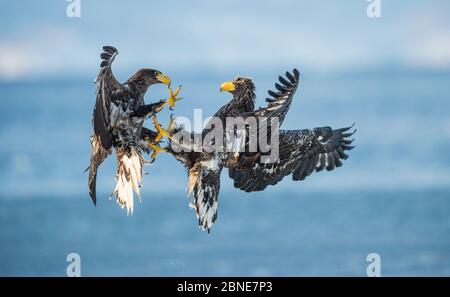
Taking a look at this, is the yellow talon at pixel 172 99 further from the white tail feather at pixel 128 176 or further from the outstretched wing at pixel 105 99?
the white tail feather at pixel 128 176

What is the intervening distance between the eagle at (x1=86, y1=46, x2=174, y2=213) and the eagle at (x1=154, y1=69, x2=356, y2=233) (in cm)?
25

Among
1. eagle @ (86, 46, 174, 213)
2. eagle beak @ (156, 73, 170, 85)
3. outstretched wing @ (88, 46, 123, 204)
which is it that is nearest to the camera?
outstretched wing @ (88, 46, 123, 204)

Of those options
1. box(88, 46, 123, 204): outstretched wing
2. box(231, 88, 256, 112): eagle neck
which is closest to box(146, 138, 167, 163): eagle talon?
box(88, 46, 123, 204): outstretched wing

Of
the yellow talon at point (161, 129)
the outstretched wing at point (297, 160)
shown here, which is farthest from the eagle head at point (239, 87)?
the yellow talon at point (161, 129)

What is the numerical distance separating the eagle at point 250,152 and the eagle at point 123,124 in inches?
10.0

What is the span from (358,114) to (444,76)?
41.6 ft

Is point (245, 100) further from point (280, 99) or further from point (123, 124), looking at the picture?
point (123, 124)

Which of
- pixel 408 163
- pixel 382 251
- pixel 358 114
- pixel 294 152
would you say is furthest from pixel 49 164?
pixel 294 152

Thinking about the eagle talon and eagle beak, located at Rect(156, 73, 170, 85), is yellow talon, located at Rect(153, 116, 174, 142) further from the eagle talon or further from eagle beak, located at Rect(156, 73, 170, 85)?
eagle beak, located at Rect(156, 73, 170, 85)

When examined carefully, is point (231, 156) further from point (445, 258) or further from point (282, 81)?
point (445, 258)

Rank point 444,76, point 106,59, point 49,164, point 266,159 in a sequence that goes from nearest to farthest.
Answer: point 106,59, point 266,159, point 49,164, point 444,76

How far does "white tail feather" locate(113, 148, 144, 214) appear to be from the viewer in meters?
16.6

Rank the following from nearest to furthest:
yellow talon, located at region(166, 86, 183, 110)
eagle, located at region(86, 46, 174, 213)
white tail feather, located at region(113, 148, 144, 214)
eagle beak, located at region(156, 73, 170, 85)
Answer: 1. eagle, located at region(86, 46, 174, 213)
2. yellow talon, located at region(166, 86, 183, 110)
3. white tail feather, located at region(113, 148, 144, 214)
4. eagle beak, located at region(156, 73, 170, 85)

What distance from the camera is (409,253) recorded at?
25.9 meters
